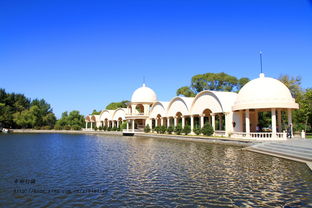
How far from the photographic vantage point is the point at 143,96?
4712cm

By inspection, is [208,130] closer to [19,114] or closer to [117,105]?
[117,105]

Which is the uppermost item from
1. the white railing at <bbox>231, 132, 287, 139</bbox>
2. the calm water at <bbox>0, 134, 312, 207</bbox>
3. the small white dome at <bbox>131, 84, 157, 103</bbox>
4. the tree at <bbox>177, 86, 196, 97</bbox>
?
the tree at <bbox>177, 86, 196, 97</bbox>

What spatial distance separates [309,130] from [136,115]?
27194 mm

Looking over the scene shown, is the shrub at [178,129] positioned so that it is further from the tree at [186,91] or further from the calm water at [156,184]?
the calm water at [156,184]

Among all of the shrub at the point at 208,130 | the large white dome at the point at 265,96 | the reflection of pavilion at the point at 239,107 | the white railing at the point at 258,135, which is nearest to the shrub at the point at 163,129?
the reflection of pavilion at the point at 239,107

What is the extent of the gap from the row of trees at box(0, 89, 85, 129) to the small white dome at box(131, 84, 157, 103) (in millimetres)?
22295

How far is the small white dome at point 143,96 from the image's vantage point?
154 ft

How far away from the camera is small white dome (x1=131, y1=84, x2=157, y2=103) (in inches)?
1850

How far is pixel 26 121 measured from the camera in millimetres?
60156

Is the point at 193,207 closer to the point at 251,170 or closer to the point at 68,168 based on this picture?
the point at 251,170

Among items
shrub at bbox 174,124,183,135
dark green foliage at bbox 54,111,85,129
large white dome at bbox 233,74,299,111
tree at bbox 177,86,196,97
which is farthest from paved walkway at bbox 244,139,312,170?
dark green foliage at bbox 54,111,85,129

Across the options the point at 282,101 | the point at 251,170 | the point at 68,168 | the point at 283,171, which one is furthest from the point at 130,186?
the point at 282,101

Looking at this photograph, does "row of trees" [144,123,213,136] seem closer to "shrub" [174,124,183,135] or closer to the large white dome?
"shrub" [174,124,183,135]

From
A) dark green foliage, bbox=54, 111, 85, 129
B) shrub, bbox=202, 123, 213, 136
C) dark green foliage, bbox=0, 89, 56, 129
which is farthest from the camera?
dark green foliage, bbox=54, 111, 85, 129
